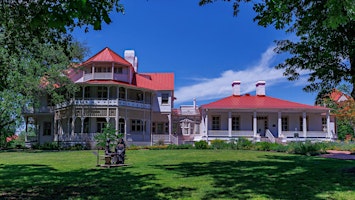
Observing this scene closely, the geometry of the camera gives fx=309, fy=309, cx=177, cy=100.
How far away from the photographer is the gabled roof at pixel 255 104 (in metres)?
32.8

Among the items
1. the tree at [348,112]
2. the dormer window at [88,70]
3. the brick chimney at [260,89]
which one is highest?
the dormer window at [88,70]

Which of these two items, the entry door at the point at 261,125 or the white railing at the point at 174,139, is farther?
the entry door at the point at 261,125

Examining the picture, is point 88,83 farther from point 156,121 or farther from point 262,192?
point 262,192

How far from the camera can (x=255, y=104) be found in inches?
1347

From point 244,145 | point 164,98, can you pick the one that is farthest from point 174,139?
point 244,145

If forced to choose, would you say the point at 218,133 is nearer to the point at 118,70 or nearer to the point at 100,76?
the point at 118,70

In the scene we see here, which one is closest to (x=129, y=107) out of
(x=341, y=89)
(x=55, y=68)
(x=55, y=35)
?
(x=55, y=68)

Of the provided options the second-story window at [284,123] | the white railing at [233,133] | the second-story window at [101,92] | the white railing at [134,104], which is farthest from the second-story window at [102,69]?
the second-story window at [284,123]

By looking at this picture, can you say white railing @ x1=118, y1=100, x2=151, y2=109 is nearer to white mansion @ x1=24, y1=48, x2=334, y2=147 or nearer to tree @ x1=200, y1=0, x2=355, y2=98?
white mansion @ x1=24, y1=48, x2=334, y2=147

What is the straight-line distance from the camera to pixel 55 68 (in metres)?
28.2

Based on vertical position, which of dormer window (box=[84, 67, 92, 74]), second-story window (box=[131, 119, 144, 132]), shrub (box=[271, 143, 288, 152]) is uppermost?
dormer window (box=[84, 67, 92, 74])

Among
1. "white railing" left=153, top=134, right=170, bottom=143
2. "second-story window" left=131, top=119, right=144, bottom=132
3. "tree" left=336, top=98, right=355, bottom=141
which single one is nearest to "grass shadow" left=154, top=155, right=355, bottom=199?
"white railing" left=153, top=134, right=170, bottom=143

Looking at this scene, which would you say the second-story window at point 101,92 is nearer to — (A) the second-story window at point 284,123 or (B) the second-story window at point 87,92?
(B) the second-story window at point 87,92

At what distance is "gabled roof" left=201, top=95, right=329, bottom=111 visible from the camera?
32750 mm
